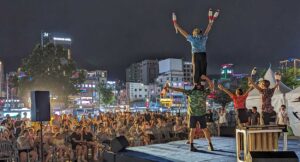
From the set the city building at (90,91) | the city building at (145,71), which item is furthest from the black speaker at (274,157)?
the city building at (145,71)

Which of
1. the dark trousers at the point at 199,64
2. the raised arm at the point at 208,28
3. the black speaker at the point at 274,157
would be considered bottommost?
the black speaker at the point at 274,157

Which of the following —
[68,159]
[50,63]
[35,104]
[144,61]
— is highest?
[144,61]

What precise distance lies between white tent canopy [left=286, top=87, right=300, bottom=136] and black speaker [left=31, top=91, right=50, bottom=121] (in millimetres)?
10163

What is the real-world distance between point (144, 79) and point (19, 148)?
416 feet

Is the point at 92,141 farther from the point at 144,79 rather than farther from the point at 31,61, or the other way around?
the point at 144,79

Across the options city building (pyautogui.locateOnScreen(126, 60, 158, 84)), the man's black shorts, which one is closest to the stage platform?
the man's black shorts

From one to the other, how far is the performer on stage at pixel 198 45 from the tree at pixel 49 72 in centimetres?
2705

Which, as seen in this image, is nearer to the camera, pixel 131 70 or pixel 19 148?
pixel 19 148

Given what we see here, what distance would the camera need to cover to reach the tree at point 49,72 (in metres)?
32.5

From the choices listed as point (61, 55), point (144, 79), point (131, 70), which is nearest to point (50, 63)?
point (61, 55)

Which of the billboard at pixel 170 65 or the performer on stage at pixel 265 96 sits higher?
the billboard at pixel 170 65

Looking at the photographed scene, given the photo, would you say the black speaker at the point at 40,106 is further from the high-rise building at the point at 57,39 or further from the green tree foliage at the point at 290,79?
the high-rise building at the point at 57,39

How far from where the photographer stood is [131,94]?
113 m

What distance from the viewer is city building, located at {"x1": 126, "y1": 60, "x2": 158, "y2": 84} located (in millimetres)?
133250
